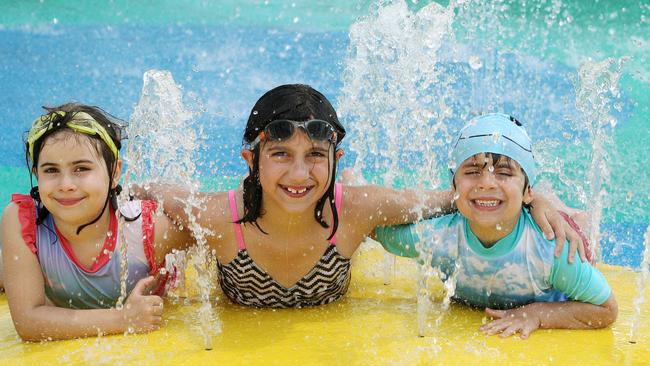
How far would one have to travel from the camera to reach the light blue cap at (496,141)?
10.8ft

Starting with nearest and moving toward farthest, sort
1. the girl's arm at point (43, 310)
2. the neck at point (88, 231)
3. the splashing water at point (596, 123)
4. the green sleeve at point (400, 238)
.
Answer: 1. the girl's arm at point (43, 310)
2. the neck at point (88, 231)
3. the green sleeve at point (400, 238)
4. the splashing water at point (596, 123)

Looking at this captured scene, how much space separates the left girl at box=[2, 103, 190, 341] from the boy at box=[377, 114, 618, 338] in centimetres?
127

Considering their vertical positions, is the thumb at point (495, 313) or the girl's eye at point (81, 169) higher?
the girl's eye at point (81, 169)

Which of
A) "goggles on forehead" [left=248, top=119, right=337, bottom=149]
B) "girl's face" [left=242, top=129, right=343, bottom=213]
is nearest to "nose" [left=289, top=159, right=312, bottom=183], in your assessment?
"girl's face" [left=242, top=129, right=343, bottom=213]

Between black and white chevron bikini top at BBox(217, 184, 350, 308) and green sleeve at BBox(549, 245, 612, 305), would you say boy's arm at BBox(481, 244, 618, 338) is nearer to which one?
green sleeve at BBox(549, 245, 612, 305)

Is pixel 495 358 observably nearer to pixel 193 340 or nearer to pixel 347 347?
pixel 347 347

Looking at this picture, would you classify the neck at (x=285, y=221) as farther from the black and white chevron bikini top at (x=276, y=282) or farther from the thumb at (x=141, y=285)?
the thumb at (x=141, y=285)

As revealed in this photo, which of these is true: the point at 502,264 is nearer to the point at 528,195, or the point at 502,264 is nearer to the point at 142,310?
the point at 528,195

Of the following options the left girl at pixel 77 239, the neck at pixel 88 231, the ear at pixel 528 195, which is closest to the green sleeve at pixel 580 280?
the ear at pixel 528 195

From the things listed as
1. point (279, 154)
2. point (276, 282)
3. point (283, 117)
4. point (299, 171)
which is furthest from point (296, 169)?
point (276, 282)

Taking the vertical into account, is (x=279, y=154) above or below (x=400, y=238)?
above

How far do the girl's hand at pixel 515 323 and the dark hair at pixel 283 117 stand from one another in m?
0.85

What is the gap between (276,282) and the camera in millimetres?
3564

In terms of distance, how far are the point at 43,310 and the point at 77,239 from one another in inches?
15.2
